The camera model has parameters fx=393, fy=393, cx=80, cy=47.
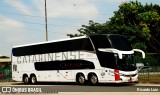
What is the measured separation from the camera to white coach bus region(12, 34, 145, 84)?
27219 mm

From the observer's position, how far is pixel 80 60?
29281 mm

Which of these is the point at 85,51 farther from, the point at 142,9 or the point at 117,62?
the point at 142,9

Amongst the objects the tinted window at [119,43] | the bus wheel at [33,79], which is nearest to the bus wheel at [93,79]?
the tinted window at [119,43]

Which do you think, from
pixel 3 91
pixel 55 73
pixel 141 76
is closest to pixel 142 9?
pixel 141 76

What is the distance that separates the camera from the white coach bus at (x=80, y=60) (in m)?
27.2

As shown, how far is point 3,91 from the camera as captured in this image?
66.8 ft

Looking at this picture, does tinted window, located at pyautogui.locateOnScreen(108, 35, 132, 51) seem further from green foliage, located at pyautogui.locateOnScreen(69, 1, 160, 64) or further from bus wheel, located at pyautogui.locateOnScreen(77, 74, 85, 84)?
green foliage, located at pyautogui.locateOnScreen(69, 1, 160, 64)

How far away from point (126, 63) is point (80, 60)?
3.75 metres

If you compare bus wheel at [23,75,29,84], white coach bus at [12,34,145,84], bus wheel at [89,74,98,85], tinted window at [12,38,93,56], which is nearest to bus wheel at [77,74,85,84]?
white coach bus at [12,34,145,84]

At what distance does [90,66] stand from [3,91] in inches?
377

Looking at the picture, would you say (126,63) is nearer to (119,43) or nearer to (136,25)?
(119,43)

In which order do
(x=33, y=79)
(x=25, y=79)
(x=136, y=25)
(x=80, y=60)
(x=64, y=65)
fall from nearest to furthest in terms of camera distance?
(x=80, y=60) < (x=64, y=65) < (x=33, y=79) < (x=25, y=79) < (x=136, y=25)

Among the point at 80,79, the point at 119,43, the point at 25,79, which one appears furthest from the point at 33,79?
the point at 119,43

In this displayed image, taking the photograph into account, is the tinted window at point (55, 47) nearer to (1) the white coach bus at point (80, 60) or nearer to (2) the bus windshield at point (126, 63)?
(1) the white coach bus at point (80, 60)
